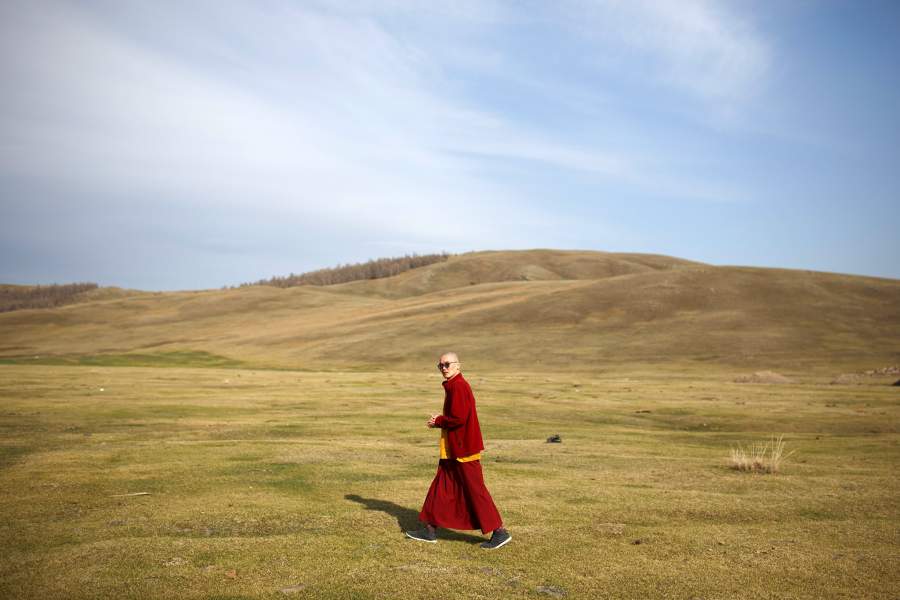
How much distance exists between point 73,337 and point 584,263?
12036cm

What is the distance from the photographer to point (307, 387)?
137ft

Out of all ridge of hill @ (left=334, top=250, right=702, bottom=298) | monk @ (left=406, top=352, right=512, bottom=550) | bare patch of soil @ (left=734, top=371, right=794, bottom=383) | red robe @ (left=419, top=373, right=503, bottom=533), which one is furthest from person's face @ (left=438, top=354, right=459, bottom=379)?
ridge of hill @ (left=334, top=250, right=702, bottom=298)

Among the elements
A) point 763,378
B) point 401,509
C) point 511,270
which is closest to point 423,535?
point 401,509

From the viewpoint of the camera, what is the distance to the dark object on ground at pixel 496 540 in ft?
34.8

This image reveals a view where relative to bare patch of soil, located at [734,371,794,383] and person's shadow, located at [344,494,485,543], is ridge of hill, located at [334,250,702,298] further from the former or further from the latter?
person's shadow, located at [344,494,485,543]

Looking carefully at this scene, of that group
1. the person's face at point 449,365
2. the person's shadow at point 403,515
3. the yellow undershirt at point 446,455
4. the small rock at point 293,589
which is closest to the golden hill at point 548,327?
the person's shadow at point 403,515

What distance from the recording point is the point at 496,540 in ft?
34.9

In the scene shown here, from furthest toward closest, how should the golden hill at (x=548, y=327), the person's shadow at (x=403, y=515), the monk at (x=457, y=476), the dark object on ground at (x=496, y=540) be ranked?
the golden hill at (x=548, y=327) → the person's shadow at (x=403, y=515) → the monk at (x=457, y=476) → the dark object on ground at (x=496, y=540)

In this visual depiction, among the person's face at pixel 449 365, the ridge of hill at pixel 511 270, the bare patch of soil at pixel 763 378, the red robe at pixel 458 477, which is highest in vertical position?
the ridge of hill at pixel 511 270

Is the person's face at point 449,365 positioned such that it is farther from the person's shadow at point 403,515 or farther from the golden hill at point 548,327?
the golden hill at point 548,327

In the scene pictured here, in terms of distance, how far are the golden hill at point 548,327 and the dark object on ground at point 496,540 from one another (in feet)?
173

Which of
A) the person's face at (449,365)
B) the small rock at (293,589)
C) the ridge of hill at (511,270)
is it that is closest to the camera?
the small rock at (293,589)

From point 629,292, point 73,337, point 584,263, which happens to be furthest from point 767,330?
point 584,263

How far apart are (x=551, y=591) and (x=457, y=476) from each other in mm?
2700
